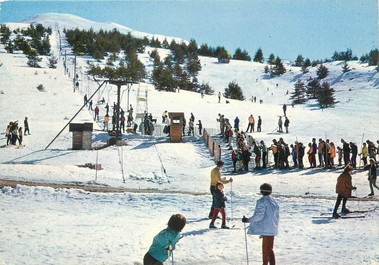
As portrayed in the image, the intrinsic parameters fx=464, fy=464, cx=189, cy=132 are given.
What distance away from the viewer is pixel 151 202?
39.0 feet

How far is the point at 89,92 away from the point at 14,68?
1621 centimetres

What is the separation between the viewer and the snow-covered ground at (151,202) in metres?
Answer: 7.94

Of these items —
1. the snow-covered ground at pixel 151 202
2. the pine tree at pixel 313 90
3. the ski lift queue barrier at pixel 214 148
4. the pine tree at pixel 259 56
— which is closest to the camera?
the snow-covered ground at pixel 151 202

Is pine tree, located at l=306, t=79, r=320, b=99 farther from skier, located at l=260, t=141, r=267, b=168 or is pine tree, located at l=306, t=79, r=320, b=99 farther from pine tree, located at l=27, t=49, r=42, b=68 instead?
skier, located at l=260, t=141, r=267, b=168

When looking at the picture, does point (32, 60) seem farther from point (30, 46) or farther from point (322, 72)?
point (322, 72)

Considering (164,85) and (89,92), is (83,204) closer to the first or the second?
(89,92)

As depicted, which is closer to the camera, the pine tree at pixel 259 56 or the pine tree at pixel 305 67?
the pine tree at pixel 305 67

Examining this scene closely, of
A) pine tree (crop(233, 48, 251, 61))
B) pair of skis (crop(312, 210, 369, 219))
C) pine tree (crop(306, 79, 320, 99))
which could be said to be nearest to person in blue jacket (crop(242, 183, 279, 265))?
pair of skis (crop(312, 210, 369, 219))

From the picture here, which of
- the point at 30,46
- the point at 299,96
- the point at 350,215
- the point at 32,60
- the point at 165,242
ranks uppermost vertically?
the point at 30,46

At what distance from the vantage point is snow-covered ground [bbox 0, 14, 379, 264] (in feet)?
26.1

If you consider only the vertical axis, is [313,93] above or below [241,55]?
below

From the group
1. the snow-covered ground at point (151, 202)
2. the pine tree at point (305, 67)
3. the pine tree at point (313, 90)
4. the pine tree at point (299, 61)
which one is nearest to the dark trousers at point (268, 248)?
the snow-covered ground at point (151, 202)

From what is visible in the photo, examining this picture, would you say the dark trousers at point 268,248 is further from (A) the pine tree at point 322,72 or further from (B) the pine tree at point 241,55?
(B) the pine tree at point 241,55

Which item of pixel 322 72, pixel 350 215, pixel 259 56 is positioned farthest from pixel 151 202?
pixel 259 56
